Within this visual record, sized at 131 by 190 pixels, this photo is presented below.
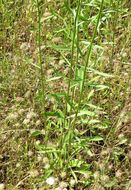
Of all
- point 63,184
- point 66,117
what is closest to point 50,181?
point 63,184

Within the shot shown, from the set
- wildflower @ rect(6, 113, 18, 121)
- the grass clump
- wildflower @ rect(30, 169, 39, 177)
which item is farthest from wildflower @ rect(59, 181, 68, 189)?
wildflower @ rect(6, 113, 18, 121)

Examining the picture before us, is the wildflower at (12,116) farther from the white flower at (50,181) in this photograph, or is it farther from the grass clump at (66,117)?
the white flower at (50,181)

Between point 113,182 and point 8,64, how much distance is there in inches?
38.4

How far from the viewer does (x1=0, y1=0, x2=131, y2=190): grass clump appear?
190cm

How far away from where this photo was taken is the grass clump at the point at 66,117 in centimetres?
190

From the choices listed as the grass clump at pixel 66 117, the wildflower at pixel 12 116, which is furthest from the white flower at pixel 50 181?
the wildflower at pixel 12 116

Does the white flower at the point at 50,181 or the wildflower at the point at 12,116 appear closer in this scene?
the white flower at the point at 50,181

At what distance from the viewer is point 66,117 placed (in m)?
1.83

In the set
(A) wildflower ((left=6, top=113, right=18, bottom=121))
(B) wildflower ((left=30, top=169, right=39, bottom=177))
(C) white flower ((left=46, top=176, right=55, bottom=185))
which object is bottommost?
(C) white flower ((left=46, top=176, right=55, bottom=185))

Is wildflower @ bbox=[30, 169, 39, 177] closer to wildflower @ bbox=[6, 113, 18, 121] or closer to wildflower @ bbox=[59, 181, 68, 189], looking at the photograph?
wildflower @ bbox=[59, 181, 68, 189]

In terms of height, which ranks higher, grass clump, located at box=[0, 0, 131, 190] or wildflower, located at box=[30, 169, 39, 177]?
grass clump, located at box=[0, 0, 131, 190]

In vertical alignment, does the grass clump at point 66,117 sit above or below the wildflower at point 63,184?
above

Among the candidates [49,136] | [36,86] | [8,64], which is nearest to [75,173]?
[49,136]

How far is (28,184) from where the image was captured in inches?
76.3
